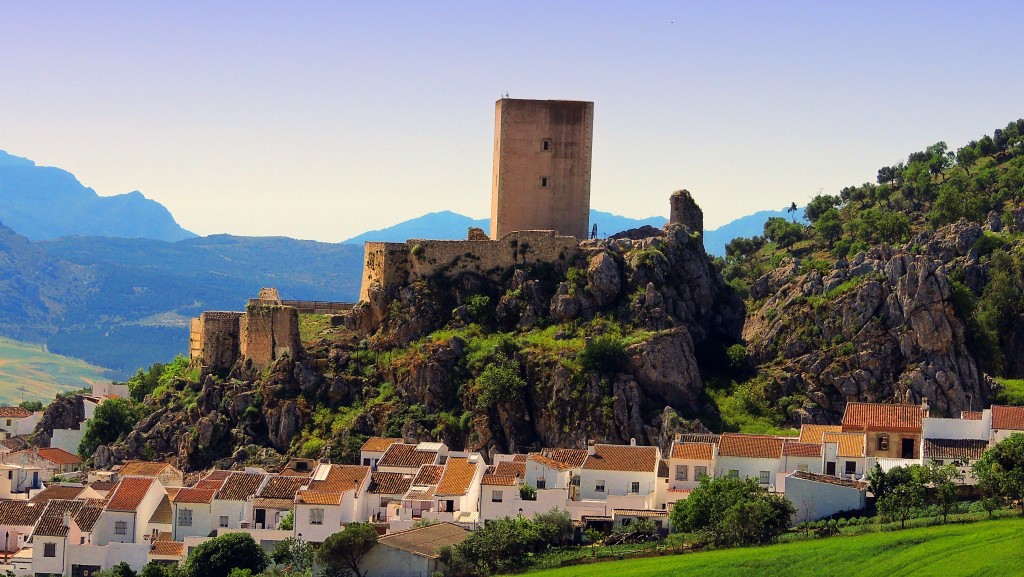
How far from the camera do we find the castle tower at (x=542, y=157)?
93.7m

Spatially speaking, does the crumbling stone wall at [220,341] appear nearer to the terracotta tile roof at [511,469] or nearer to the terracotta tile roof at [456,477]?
the terracotta tile roof at [456,477]

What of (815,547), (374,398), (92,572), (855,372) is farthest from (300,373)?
(815,547)

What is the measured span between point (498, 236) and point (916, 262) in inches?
794

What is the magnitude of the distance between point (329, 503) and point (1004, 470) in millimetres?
24891

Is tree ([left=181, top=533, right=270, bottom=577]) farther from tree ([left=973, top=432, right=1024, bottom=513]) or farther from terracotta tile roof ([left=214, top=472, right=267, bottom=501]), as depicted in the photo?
tree ([left=973, top=432, right=1024, bottom=513])

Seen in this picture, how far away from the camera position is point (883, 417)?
77.4m

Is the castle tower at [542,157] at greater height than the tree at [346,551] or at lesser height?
greater

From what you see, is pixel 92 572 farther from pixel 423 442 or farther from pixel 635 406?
pixel 635 406

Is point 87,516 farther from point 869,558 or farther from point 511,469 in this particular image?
point 869,558

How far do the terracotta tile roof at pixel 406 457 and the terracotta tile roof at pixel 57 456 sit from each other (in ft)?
70.7

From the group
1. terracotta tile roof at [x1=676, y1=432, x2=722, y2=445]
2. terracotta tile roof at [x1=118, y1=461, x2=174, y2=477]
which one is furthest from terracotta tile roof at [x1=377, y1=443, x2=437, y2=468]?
terracotta tile roof at [x1=676, y1=432, x2=722, y2=445]

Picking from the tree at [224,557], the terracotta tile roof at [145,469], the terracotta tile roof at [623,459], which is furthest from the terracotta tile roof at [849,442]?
the terracotta tile roof at [145,469]

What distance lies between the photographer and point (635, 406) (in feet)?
273

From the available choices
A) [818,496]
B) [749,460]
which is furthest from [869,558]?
[749,460]
